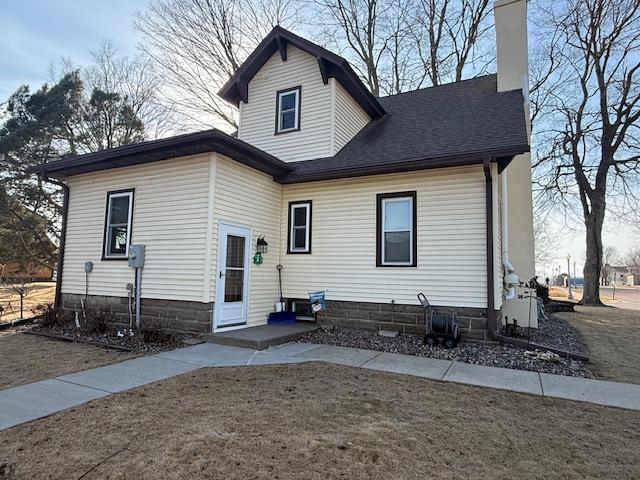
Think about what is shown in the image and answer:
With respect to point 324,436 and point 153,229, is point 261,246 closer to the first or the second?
point 153,229

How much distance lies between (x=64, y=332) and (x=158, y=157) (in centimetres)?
377

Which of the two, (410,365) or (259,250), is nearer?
(410,365)

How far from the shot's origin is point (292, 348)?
634cm

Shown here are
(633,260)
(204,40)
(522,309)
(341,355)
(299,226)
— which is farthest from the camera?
(633,260)

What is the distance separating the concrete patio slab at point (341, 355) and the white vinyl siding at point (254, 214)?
2028 millimetres

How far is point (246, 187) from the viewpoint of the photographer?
765 cm

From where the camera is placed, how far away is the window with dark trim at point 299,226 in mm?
8516

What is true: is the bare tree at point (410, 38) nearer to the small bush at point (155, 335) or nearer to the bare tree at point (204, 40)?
the bare tree at point (204, 40)

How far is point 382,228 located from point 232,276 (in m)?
3.13

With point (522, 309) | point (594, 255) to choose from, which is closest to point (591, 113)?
point (594, 255)

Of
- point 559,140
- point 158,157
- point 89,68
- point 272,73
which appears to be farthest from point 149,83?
point 559,140

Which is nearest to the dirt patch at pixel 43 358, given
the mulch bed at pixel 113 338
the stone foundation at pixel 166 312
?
the mulch bed at pixel 113 338

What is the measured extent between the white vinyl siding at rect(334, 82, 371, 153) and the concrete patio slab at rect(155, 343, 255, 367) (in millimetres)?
5144

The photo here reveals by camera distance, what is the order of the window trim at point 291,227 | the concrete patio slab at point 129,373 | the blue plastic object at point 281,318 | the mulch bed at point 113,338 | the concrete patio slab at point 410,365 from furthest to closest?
the window trim at point 291,227, the blue plastic object at point 281,318, the mulch bed at point 113,338, the concrete patio slab at point 410,365, the concrete patio slab at point 129,373
